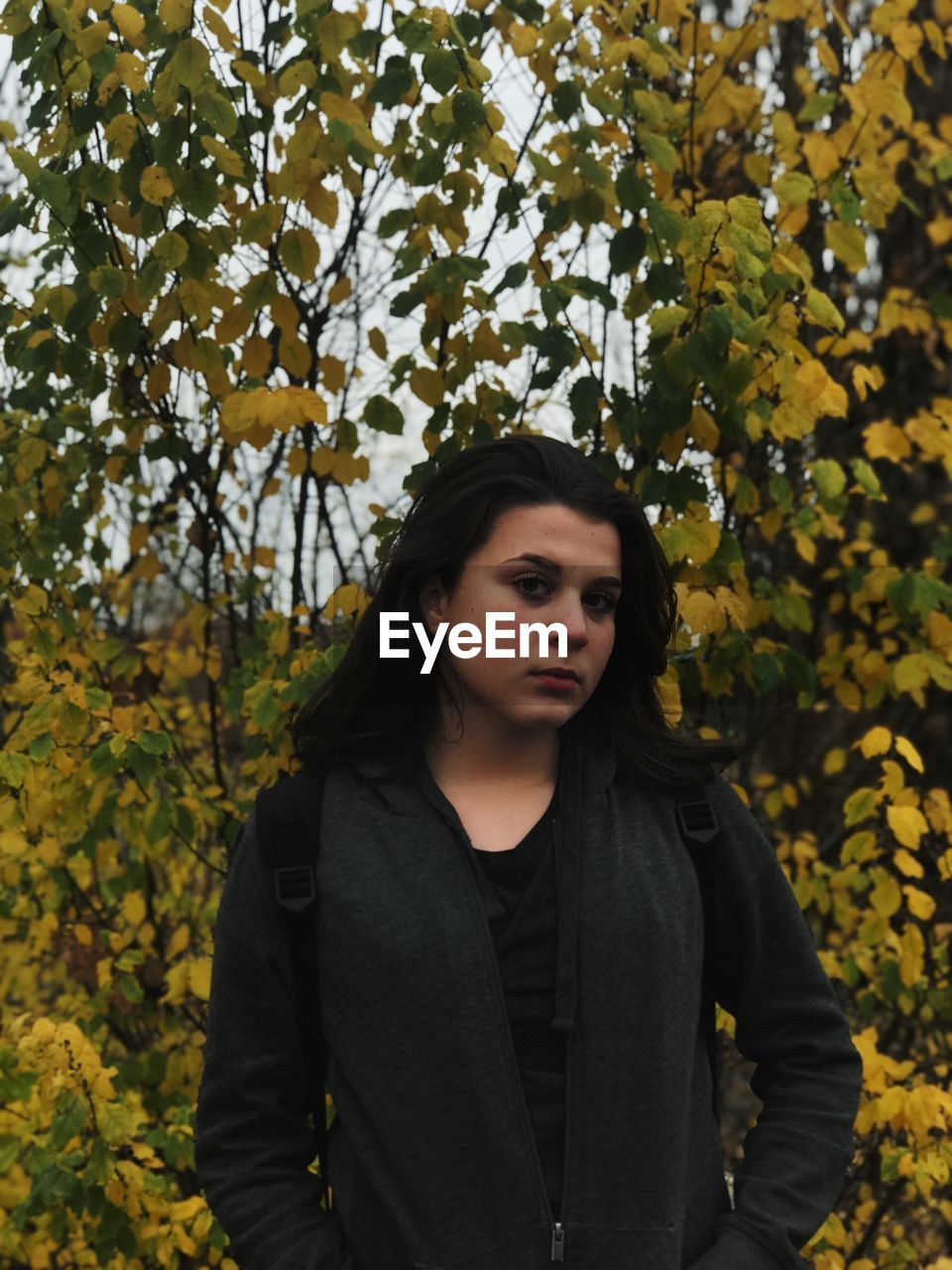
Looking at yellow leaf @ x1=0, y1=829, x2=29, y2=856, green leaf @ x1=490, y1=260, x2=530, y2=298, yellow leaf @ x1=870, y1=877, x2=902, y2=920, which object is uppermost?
green leaf @ x1=490, y1=260, x2=530, y2=298

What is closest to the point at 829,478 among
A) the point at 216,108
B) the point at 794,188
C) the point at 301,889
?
the point at 794,188

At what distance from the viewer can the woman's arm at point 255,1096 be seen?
5.09 ft

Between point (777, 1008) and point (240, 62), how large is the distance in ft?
5.39

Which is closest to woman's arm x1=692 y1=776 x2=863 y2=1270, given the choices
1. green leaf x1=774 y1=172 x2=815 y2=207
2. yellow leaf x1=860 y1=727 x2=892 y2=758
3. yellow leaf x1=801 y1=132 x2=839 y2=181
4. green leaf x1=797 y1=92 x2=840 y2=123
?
yellow leaf x1=860 y1=727 x2=892 y2=758

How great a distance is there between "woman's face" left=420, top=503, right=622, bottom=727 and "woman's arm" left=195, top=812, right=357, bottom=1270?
0.34 meters

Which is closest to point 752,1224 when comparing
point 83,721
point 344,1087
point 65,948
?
point 344,1087

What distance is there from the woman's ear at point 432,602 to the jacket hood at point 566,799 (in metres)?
0.18

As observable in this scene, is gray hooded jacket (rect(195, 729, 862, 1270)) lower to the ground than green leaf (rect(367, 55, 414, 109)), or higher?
lower

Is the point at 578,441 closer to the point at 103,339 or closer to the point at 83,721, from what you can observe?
the point at 103,339

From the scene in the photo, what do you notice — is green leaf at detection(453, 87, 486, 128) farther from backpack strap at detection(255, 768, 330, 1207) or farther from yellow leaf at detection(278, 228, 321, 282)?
backpack strap at detection(255, 768, 330, 1207)

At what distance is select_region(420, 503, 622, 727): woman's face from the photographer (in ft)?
5.18

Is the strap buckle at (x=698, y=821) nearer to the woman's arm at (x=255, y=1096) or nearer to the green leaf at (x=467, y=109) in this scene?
the woman's arm at (x=255, y=1096)

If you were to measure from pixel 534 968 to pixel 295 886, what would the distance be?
286mm

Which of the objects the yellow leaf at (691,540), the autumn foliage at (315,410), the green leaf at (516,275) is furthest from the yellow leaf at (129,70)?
the yellow leaf at (691,540)
